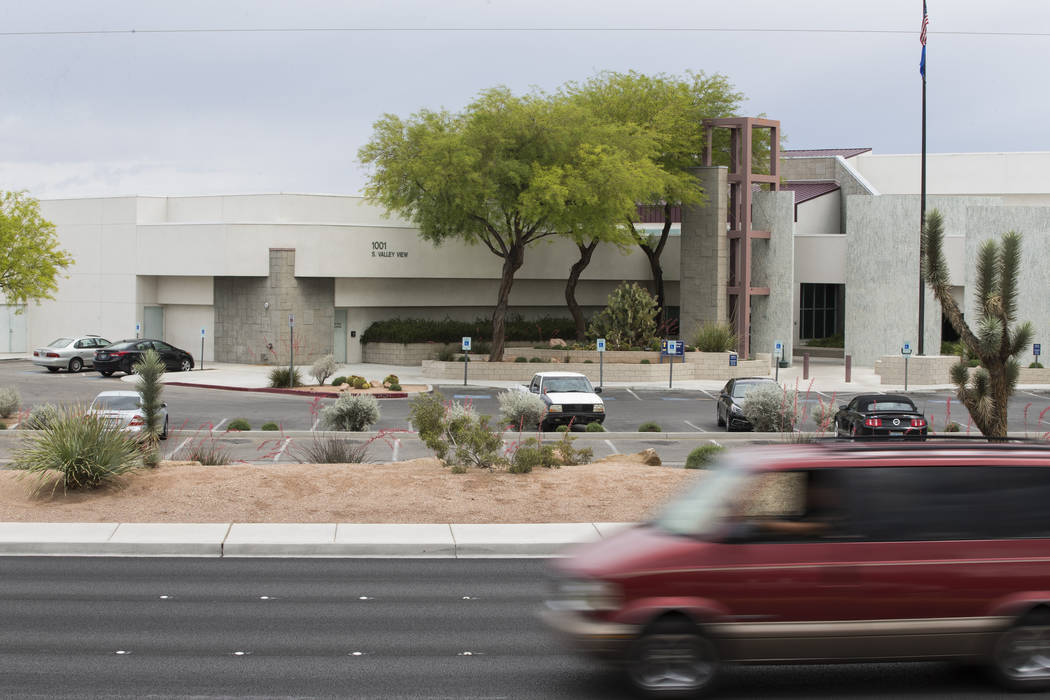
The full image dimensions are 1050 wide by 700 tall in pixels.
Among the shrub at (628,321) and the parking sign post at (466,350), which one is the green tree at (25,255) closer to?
the parking sign post at (466,350)

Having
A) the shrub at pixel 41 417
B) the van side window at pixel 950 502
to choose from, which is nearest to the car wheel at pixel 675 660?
the van side window at pixel 950 502

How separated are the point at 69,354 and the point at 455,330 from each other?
53.6 feet

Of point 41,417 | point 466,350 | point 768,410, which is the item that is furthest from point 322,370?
point 768,410

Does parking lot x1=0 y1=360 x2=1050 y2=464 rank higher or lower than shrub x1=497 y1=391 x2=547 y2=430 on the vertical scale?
lower

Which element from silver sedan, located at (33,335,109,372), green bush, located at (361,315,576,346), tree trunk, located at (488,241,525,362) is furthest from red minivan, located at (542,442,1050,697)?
green bush, located at (361,315,576,346)

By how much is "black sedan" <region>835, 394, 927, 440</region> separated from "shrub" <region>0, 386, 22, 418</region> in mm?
20995

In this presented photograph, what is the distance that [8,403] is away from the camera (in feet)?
95.8

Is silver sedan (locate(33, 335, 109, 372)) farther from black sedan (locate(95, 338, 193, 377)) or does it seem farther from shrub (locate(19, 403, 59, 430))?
shrub (locate(19, 403, 59, 430))

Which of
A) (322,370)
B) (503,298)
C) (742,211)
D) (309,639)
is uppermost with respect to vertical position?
(742,211)

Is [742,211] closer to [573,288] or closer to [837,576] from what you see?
[573,288]

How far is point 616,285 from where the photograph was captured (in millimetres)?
57062

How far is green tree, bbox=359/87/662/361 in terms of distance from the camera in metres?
43.0

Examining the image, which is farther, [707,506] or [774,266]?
[774,266]

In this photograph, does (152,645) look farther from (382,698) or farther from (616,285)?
(616,285)
